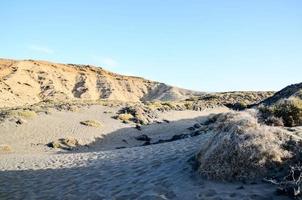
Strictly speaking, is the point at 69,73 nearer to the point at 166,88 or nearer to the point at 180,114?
the point at 166,88

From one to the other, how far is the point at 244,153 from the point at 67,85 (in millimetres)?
76801

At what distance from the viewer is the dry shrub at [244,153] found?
10.6 meters

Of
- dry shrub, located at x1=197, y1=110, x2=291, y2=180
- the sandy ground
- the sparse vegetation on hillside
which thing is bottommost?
the sandy ground

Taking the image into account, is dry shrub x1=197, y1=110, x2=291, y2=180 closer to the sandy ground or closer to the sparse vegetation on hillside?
the sandy ground

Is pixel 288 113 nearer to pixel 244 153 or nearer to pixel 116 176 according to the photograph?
pixel 244 153

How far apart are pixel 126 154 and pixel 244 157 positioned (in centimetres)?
778

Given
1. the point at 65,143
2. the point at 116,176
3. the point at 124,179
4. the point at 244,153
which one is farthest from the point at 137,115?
the point at 244,153

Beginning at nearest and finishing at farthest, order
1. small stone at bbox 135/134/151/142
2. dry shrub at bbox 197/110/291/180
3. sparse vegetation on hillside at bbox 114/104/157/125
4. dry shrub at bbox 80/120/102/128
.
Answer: dry shrub at bbox 197/110/291/180 → small stone at bbox 135/134/151/142 → dry shrub at bbox 80/120/102/128 → sparse vegetation on hillside at bbox 114/104/157/125

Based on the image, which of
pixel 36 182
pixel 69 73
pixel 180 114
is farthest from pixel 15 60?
pixel 36 182

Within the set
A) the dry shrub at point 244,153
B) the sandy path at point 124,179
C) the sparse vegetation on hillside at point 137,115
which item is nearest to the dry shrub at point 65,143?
the sandy path at point 124,179

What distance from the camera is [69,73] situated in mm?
90188

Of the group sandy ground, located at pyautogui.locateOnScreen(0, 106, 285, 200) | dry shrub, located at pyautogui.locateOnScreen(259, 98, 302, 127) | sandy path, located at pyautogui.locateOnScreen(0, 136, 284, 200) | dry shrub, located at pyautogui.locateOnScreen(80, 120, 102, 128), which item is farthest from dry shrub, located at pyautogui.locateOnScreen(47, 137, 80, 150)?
dry shrub, located at pyautogui.locateOnScreen(259, 98, 302, 127)

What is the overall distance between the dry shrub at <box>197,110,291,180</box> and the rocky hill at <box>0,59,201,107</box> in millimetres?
55195

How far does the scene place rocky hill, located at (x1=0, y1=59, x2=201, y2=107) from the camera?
7325 cm
